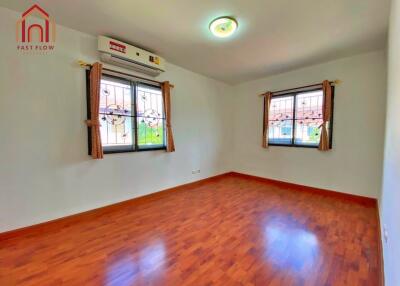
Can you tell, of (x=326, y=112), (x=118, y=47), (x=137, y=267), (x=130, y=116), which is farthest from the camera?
(x=326, y=112)

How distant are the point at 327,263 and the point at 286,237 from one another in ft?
1.48

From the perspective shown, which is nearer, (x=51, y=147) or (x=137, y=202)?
(x=51, y=147)

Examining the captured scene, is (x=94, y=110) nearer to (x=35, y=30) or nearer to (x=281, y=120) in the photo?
(x=35, y=30)

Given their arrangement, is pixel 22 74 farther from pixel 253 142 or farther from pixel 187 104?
pixel 253 142

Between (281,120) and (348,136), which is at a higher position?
(281,120)

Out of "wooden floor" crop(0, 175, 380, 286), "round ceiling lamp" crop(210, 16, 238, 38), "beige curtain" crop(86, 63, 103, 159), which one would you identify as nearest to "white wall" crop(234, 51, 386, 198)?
"wooden floor" crop(0, 175, 380, 286)

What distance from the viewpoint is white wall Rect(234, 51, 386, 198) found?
9.42 feet

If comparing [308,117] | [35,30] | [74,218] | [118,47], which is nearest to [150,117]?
[118,47]

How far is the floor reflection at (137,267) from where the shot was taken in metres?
1.42

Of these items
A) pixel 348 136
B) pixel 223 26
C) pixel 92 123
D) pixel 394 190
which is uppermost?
pixel 223 26

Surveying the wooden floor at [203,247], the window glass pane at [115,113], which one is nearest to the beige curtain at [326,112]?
the wooden floor at [203,247]

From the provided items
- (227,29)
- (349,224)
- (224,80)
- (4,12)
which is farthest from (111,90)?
(349,224)

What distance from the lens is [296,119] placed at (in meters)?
3.78

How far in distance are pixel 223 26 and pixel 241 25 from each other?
23cm
